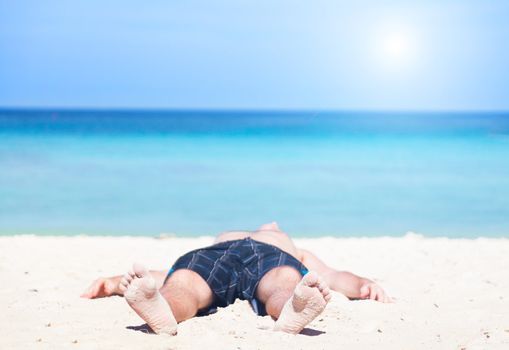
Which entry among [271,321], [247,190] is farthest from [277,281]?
[247,190]

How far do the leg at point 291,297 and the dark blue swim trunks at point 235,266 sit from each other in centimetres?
9

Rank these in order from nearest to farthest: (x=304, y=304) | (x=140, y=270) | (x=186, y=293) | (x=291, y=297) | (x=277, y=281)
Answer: (x=140, y=270) → (x=304, y=304) → (x=291, y=297) → (x=186, y=293) → (x=277, y=281)

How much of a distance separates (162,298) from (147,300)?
113 millimetres

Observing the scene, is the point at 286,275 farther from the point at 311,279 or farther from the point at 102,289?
the point at 102,289

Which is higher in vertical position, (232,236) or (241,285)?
(232,236)

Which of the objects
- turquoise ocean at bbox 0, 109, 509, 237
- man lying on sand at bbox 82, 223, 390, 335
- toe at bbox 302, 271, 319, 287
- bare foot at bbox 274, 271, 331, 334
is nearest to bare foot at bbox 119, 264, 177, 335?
man lying on sand at bbox 82, 223, 390, 335

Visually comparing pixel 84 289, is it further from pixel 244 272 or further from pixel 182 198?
pixel 182 198

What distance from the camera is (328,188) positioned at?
1625 cm

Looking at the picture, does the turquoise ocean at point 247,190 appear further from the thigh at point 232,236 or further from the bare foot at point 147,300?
the bare foot at point 147,300

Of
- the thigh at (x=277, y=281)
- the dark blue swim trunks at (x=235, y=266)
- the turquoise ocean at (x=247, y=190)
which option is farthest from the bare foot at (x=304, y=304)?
the turquoise ocean at (x=247, y=190)

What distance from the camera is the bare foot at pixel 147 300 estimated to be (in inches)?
124

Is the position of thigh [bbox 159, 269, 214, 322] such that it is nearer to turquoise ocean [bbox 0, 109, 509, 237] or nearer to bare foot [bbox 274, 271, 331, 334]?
bare foot [bbox 274, 271, 331, 334]

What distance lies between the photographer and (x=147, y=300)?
127 inches

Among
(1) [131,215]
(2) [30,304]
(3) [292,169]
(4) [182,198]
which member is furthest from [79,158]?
(2) [30,304]
